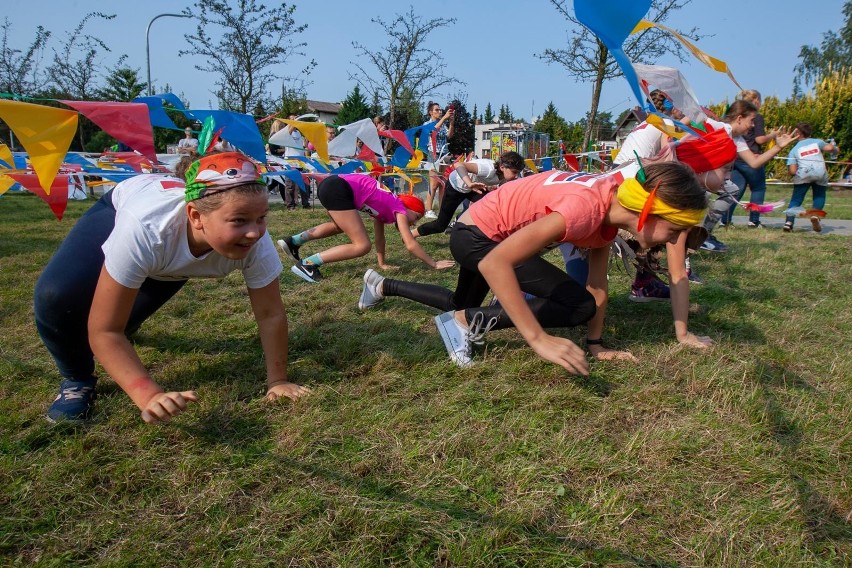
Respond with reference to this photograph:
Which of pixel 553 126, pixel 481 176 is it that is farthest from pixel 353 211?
pixel 553 126

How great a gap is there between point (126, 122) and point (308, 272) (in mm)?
2190

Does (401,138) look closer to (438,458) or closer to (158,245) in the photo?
(158,245)

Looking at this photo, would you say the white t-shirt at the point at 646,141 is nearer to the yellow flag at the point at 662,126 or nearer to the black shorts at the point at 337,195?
the yellow flag at the point at 662,126

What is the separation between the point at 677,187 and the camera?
2297mm

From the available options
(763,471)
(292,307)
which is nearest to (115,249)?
(292,307)

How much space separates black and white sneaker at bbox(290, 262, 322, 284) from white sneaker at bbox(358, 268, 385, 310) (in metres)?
1.05

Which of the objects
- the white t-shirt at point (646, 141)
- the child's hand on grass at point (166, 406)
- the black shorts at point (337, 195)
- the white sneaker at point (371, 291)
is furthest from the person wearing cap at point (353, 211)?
the child's hand on grass at point (166, 406)

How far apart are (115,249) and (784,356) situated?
3.35 m

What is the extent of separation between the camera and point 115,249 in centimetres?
202

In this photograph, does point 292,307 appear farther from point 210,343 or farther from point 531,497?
point 531,497

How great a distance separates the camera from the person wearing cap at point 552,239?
2.24m

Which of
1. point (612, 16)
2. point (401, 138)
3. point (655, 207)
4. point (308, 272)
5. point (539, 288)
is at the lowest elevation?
point (308, 272)

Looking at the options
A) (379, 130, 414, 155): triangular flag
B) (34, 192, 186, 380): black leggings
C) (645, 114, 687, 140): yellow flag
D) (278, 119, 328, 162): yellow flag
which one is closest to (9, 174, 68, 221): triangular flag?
(34, 192, 186, 380): black leggings

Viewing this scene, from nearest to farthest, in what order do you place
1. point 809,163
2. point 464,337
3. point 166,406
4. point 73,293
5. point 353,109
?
1. point 166,406
2. point 73,293
3. point 464,337
4. point 809,163
5. point 353,109
